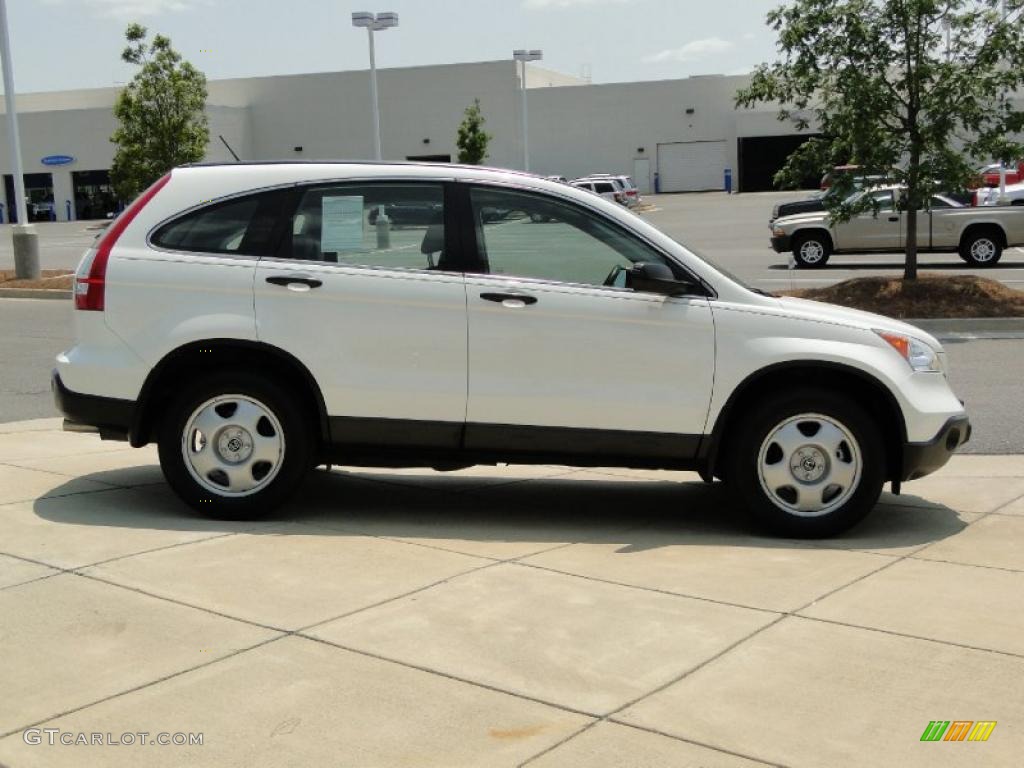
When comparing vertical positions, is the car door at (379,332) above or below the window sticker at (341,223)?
below

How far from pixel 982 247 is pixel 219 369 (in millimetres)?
21310

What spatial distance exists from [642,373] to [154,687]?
2.95m

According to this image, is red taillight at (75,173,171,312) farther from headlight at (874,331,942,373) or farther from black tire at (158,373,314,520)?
headlight at (874,331,942,373)

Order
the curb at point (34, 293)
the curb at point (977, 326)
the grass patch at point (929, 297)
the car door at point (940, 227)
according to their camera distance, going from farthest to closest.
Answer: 1. the car door at point (940, 227)
2. the curb at point (34, 293)
3. the grass patch at point (929, 297)
4. the curb at point (977, 326)

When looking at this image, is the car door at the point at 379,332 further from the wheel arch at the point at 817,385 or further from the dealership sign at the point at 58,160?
the dealership sign at the point at 58,160

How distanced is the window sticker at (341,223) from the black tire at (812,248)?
20.1 meters

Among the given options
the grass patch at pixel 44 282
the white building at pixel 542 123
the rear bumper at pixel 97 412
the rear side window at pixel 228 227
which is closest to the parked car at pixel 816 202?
the rear side window at pixel 228 227

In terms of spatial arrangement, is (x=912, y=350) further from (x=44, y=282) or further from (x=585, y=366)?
(x=44, y=282)

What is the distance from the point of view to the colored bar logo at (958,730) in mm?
3889

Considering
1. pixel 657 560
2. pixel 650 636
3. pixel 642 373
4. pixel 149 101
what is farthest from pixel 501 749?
pixel 149 101

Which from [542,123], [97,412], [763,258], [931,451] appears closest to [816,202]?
[763,258]

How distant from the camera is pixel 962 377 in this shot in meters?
12.0

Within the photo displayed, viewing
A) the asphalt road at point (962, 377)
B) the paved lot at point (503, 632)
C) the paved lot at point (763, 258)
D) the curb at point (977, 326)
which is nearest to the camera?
the paved lot at point (503, 632)

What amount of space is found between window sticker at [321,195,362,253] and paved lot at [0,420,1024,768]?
4.75 feet
